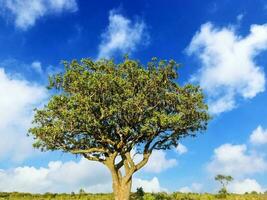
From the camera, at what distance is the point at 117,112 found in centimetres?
4859

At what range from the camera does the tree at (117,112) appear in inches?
1884

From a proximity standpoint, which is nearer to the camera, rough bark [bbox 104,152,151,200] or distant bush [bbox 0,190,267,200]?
rough bark [bbox 104,152,151,200]

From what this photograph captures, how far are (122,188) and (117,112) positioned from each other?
8.78 metres

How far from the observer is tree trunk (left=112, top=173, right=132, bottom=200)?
49812 millimetres

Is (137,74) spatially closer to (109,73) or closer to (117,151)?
(109,73)

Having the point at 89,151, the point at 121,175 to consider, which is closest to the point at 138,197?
the point at 121,175

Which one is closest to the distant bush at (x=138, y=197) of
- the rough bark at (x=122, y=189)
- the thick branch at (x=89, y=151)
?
the rough bark at (x=122, y=189)

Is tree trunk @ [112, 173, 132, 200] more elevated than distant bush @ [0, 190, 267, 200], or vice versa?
distant bush @ [0, 190, 267, 200]

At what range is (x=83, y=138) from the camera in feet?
169

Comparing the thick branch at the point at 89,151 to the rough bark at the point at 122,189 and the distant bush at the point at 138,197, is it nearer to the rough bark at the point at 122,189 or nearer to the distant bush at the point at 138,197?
the rough bark at the point at 122,189

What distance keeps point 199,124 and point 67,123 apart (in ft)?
52.2

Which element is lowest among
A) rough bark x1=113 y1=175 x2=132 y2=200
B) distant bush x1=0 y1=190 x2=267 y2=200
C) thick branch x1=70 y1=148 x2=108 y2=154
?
rough bark x1=113 y1=175 x2=132 y2=200

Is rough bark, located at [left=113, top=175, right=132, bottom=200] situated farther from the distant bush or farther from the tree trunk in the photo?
the distant bush

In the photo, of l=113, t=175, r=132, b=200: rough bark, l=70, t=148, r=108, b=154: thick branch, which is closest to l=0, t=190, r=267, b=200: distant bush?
l=113, t=175, r=132, b=200: rough bark
